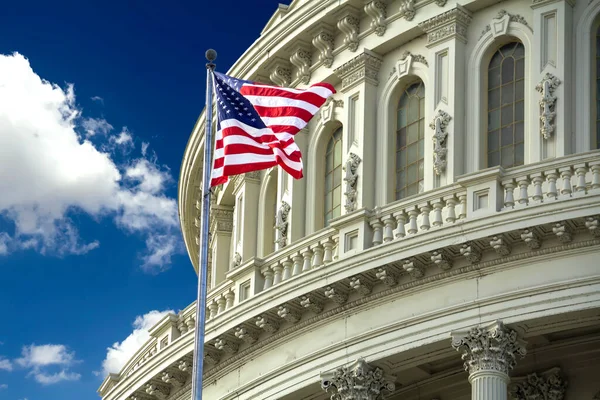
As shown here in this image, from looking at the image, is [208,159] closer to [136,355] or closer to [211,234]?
[136,355]

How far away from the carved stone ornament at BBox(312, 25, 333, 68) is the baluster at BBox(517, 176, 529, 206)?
9.53 metres

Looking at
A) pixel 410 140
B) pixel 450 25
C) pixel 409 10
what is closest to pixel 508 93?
pixel 450 25

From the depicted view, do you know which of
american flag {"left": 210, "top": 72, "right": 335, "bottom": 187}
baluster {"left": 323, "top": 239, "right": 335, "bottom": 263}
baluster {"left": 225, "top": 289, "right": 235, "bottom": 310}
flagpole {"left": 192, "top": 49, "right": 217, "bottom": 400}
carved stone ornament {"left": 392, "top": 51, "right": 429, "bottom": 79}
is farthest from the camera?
carved stone ornament {"left": 392, "top": 51, "right": 429, "bottom": 79}

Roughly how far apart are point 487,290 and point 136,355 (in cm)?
1152

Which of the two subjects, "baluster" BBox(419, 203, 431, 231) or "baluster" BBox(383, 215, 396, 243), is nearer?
"baluster" BBox(419, 203, 431, 231)

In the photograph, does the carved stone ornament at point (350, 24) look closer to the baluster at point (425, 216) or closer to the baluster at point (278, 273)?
the baluster at point (278, 273)

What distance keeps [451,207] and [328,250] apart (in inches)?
130

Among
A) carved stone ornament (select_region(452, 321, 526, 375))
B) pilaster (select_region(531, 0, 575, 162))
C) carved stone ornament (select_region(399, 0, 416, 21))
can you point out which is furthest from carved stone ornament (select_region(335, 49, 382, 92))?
carved stone ornament (select_region(452, 321, 526, 375))

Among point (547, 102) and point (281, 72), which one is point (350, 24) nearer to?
point (281, 72)

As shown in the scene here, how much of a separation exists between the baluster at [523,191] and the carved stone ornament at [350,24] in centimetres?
891

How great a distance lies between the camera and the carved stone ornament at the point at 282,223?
40.6 meters

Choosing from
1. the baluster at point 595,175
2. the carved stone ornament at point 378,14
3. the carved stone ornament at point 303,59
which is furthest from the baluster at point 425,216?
the carved stone ornament at point 303,59

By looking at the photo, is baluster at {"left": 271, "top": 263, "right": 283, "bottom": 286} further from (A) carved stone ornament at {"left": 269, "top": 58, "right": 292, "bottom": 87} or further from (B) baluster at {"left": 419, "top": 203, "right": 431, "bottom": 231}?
(A) carved stone ornament at {"left": 269, "top": 58, "right": 292, "bottom": 87}

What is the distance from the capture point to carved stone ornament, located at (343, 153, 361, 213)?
38.5m
